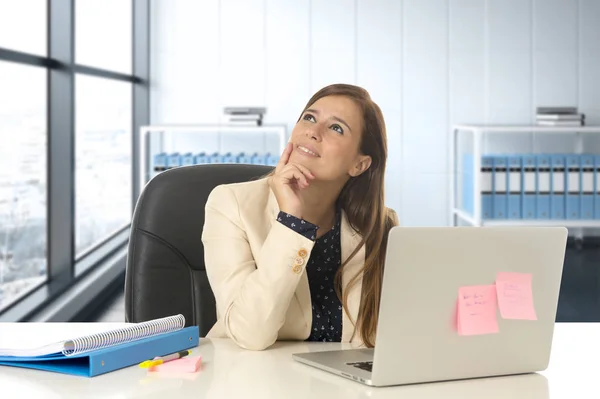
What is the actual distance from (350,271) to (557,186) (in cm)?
309

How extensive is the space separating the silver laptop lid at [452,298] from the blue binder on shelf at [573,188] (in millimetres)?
3369

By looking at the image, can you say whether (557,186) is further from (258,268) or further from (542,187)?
(258,268)

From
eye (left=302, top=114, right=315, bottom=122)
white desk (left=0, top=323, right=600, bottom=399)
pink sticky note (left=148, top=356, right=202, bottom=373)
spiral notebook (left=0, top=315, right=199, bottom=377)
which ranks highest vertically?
eye (left=302, top=114, right=315, bottom=122)

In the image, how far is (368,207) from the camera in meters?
1.66

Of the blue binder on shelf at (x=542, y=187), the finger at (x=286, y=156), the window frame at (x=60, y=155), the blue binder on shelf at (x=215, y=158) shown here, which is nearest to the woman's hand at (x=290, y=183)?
the finger at (x=286, y=156)

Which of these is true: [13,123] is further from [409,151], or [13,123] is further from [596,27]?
[596,27]

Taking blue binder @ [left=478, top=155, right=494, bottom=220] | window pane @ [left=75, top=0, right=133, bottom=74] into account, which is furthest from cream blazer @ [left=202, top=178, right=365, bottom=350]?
blue binder @ [left=478, top=155, right=494, bottom=220]

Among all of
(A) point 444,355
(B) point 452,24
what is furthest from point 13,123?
(B) point 452,24

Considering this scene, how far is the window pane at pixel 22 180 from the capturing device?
3012 millimetres

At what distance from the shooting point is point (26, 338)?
1.31m

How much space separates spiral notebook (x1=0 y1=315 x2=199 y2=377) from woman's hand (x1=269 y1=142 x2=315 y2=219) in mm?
273

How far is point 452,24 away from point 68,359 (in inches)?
162

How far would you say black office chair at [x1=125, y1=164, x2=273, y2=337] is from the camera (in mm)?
1686

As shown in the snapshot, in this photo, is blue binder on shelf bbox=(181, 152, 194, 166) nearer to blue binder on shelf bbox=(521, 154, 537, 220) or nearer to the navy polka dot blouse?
blue binder on shelf bbox=(521, 154, 537, 220)
